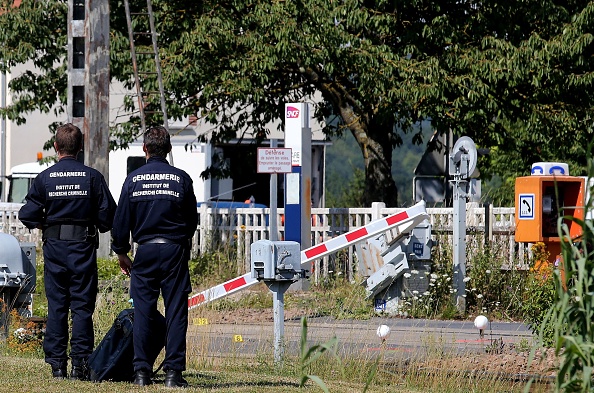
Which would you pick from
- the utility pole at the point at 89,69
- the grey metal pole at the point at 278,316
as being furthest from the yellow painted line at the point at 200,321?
the utility pole at the point at 89,69

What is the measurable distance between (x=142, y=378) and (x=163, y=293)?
600 millimetres

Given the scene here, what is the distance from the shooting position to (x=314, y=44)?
1948cm

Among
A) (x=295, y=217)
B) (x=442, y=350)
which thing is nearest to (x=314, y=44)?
(x=295, y=217)

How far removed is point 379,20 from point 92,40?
6.65 meters

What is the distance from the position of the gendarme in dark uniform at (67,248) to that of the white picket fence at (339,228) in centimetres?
889

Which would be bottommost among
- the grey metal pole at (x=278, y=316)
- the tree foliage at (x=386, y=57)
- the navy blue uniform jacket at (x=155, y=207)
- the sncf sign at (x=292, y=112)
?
the grey metal pole at (x=278, y=316)

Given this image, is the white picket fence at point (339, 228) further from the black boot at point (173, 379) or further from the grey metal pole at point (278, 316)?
the black boot at point (173, 379)

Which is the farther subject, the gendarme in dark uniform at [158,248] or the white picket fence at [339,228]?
the white picket fence at [339,228]

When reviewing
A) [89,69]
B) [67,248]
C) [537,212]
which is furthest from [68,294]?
[89,69]

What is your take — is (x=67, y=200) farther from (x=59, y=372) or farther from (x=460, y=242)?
(x=460, y=242)

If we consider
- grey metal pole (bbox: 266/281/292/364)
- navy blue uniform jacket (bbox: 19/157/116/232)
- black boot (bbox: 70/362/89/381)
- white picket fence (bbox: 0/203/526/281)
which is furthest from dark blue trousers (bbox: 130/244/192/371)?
white picket fence (bbox: 0/203/526/281)

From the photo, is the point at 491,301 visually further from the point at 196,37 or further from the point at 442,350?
the point at 196,37

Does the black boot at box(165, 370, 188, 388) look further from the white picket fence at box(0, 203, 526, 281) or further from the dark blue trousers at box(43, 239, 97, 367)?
the white picket fence at box(0, 203, 526, 281)

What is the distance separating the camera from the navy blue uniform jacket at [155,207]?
24.3ft
